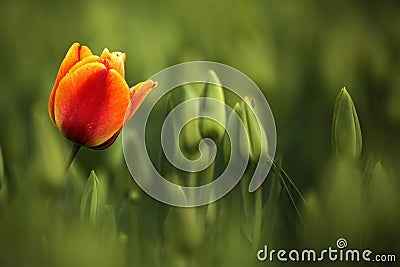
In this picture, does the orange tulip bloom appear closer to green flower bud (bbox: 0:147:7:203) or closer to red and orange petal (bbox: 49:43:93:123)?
red and orange petal (bbox: 49:43:93:123)

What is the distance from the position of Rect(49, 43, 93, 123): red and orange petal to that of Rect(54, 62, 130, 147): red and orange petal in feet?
0.04

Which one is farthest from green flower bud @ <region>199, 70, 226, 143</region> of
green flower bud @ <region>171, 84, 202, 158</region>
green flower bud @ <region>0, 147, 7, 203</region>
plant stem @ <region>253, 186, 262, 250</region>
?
green flower bud @ <region>0, 147, 7, 203</region>

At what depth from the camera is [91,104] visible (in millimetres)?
1375

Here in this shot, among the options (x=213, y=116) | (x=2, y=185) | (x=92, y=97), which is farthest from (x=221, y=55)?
(x=2, y=185)

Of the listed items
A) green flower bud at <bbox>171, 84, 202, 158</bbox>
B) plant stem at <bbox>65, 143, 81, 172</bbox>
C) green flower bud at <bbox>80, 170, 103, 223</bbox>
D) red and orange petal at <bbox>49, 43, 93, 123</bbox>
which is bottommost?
green flower bud at <bbox>80, 170, 103, 223</bbox>

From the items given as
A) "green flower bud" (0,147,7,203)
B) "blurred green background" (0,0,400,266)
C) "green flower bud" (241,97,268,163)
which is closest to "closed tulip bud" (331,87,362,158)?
"blurred green background" (0,0,400,266)

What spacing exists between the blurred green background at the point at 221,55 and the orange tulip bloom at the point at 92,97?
25 millimetres

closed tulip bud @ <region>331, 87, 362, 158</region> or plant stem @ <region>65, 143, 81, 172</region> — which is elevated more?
closed tulip bud @ <region>331, 87, 362, 158</region>

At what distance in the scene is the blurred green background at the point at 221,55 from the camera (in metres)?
1.43

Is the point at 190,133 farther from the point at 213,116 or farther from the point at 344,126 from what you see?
the point at 344,126

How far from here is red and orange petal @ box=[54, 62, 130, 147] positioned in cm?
136

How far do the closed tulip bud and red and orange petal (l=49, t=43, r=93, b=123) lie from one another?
1.36 ft

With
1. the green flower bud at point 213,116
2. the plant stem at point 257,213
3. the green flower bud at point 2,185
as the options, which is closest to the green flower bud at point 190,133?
the green flower bud at point 213,116

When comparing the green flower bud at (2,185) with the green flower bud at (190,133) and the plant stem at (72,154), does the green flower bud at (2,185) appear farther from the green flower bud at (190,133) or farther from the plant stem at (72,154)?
the green flower bud at (190,133)
